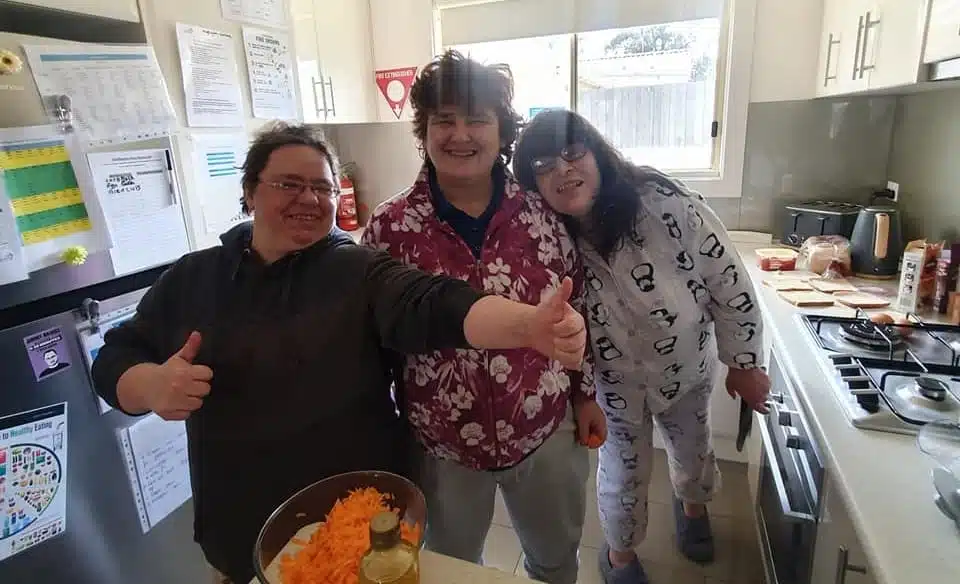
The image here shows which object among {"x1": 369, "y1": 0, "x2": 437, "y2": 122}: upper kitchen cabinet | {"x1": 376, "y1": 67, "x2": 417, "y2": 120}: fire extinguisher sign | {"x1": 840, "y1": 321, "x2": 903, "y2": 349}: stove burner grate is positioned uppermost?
{"x1": 369, "y1": 0, "x2": 437, "y2": 122}: upper kitchen cabinet

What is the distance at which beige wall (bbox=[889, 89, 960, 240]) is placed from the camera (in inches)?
62.7

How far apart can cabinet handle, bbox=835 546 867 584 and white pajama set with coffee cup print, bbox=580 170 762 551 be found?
1.81 ft

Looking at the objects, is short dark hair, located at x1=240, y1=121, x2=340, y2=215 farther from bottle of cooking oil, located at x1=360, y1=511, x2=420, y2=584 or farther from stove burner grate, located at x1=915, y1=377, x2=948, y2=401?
stove burner grate, located at x1=915, y1=377, x2=948, y2=401

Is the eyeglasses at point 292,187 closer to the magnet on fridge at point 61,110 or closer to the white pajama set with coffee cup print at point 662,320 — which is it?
the magnet on fridge at point 61,110

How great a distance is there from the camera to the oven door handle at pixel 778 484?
1.10 meters

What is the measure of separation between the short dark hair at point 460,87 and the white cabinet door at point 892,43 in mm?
898

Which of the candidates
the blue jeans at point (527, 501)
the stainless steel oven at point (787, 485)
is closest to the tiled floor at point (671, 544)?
the stainless steel oven at point (787, 485)

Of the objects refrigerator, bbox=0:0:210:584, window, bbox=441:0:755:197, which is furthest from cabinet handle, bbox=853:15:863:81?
refrigerator, bbox=0:0:210:584

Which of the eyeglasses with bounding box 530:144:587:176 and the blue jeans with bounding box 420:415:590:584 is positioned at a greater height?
the eyeglasses with bounding box 530:144:587:176

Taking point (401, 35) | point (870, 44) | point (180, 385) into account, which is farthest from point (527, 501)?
point (401, 35)

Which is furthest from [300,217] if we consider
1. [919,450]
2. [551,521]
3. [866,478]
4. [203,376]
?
[919,450]

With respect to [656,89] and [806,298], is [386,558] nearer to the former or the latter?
[806,298]

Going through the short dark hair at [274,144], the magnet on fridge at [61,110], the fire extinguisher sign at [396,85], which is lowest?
the short dark hair at [274,144]

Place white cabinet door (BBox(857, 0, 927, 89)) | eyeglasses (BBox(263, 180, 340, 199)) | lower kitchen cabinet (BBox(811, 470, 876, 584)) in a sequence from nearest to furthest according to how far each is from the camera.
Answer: lower kitchen cabinet (BBox(811, 470, 876, 584))
eyeglasses (BBox(263, 180, 340, 199))
white cabinet door (BBox(857, 0, 927, 89))
